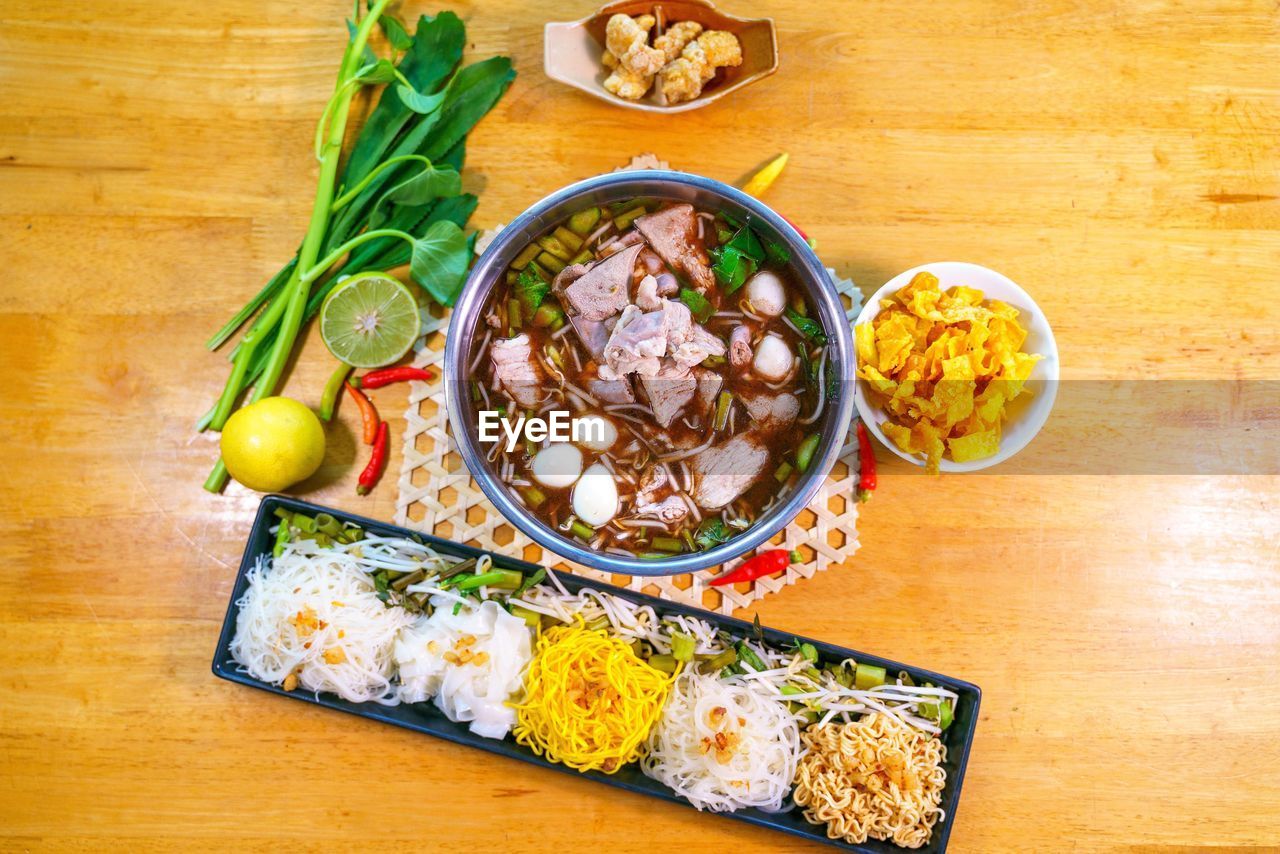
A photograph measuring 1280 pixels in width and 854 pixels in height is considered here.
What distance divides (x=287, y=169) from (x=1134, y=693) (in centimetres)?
334

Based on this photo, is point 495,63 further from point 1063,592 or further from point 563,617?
point 1063,592

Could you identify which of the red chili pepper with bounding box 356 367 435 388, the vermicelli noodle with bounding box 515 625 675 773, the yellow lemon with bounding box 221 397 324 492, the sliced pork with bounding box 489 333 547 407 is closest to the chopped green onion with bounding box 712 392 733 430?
the sliced pork with bounding box 489 333 547 407

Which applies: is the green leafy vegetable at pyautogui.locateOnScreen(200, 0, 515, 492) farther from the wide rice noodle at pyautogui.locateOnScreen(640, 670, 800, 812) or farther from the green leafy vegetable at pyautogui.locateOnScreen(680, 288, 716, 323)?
the wide rice noodle at pyautogui.locateOnScreen(640, 670, 800, 812)

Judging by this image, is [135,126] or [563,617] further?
[135,126]

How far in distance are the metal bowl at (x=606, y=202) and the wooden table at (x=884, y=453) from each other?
1.73 feet

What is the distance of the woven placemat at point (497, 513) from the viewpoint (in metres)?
2.76

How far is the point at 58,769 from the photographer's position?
9.34 feet

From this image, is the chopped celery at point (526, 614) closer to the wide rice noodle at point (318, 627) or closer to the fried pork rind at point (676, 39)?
the wide rice noodle at point (318, 627)

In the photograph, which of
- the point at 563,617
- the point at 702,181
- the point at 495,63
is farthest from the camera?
the point at 495,63

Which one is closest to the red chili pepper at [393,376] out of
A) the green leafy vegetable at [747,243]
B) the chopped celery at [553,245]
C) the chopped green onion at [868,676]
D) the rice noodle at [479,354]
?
the rice noodle at [479,354]

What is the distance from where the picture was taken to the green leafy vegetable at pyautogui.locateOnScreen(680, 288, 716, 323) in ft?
8.00

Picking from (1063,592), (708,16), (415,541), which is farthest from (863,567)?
(708,16)

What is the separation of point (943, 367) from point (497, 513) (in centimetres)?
145

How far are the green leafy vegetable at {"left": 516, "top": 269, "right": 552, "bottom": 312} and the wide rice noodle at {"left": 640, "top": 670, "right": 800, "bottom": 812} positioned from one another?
1205 mm
